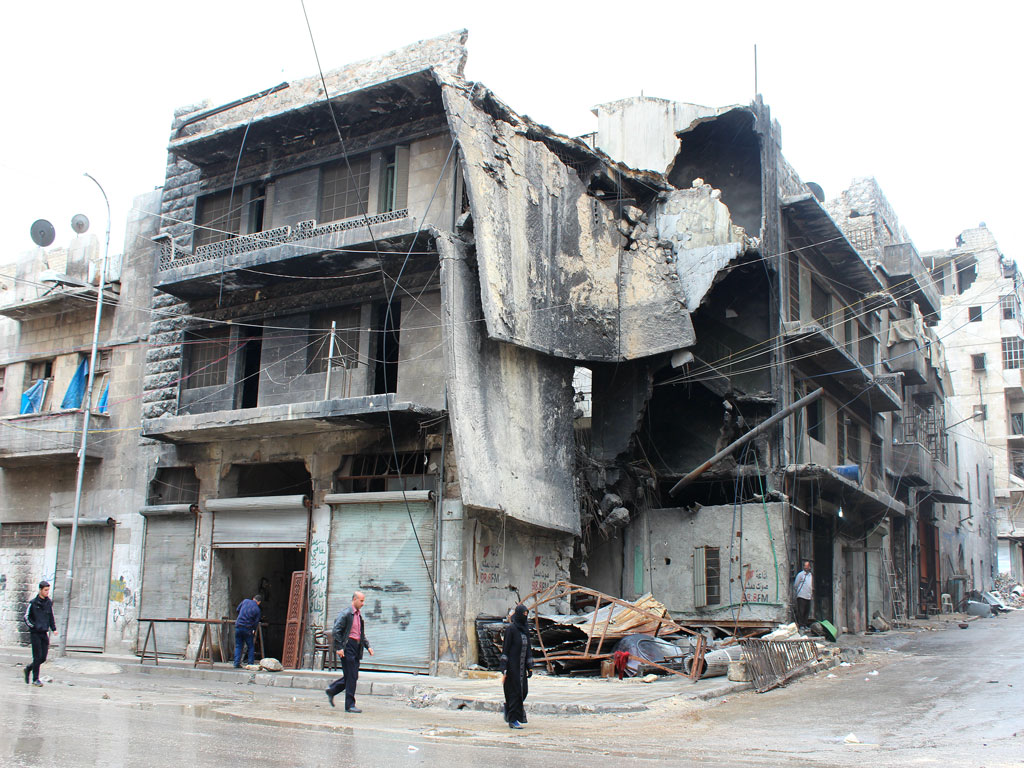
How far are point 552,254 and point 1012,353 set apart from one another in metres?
41.7

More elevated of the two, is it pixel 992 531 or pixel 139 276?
pixel 139 276

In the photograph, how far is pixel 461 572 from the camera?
15.1 metres

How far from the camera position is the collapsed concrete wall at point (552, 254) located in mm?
15305

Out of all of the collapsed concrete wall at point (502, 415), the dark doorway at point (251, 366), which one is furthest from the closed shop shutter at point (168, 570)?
the collapsed concrete wall at point (502, 415)

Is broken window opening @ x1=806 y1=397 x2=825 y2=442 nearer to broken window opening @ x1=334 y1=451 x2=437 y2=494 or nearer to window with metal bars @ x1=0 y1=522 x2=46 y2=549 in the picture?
broken window opening @ x1=334 y1=451 x2=437 y2=494

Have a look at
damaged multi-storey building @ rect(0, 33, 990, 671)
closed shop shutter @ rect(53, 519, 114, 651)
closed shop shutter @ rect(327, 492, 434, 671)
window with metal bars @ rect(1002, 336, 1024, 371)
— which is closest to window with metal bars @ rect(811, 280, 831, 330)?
damaged multi-storey building @ rect(0, 33, 990, 671)

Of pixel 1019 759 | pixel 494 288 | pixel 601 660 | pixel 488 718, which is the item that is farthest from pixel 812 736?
pixel 494 288

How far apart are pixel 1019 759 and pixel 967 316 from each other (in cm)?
4897

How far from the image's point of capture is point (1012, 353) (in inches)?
1938

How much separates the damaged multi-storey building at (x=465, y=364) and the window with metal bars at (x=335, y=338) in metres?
0.06

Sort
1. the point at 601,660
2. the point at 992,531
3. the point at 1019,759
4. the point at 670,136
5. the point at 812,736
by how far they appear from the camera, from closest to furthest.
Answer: the point at 1019,759, the point at 812,736, the point at 601,660, the point at 670,136, the point at 992,531

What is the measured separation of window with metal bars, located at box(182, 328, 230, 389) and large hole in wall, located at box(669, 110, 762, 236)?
35.4ft

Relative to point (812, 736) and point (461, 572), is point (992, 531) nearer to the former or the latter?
point (461, 572)

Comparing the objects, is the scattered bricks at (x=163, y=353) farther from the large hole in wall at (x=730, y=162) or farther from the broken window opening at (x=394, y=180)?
the large hole in wall at (x=730, y=162)
